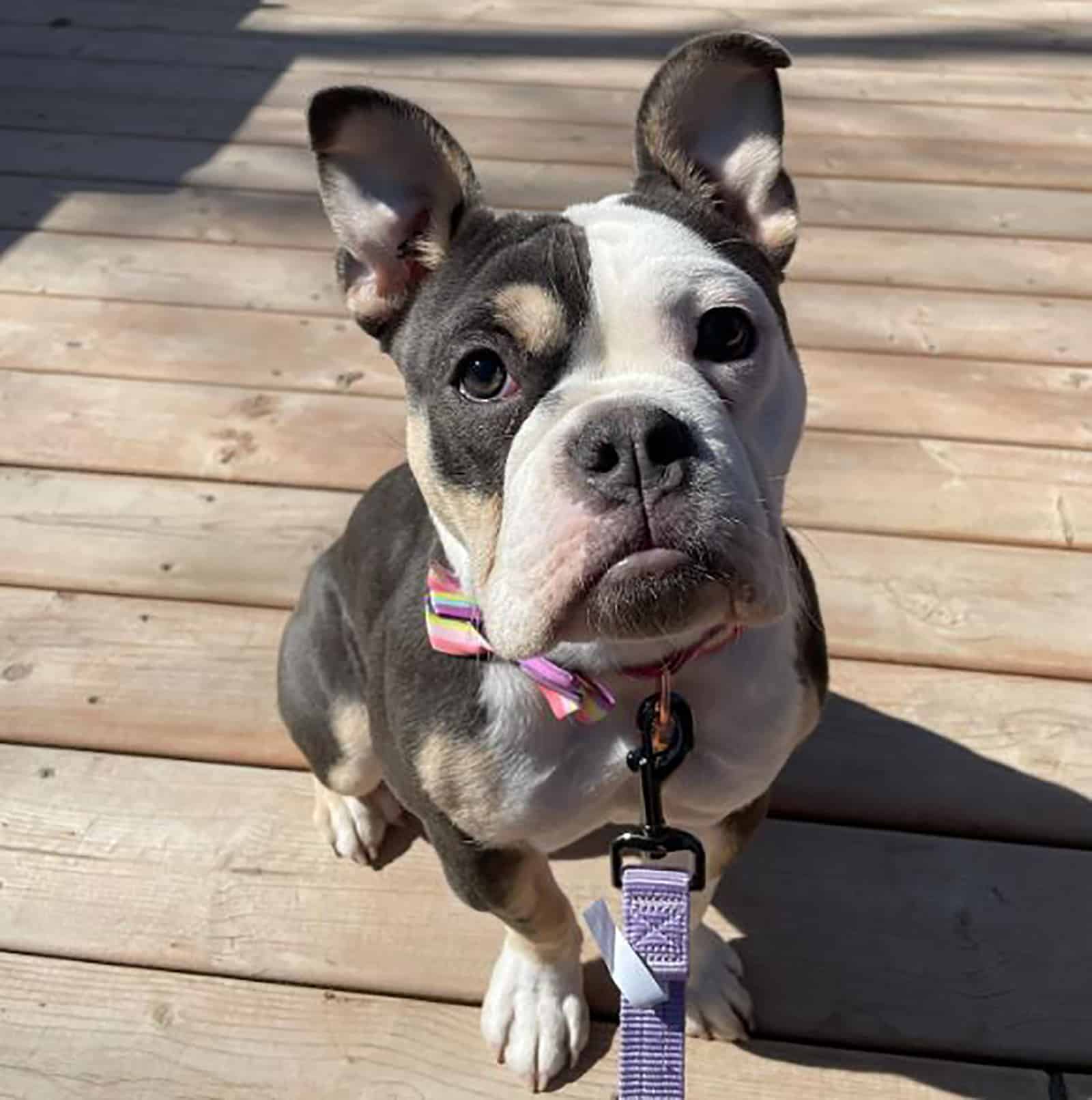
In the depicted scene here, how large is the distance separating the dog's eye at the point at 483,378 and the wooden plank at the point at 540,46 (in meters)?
3.54

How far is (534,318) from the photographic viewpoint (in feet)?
5.02

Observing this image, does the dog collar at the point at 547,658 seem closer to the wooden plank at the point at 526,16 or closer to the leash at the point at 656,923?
the leash at the point at 656,923

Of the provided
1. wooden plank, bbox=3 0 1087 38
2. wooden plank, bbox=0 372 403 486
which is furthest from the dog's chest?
wooden plank, bbox=3 0 1087 38

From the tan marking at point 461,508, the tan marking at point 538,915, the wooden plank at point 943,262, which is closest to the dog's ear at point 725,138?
the tan marking at point 461,508

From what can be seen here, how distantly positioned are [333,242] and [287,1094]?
2.63m

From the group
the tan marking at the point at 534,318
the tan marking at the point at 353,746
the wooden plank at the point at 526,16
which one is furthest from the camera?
the wooden plank at the point at 526,16

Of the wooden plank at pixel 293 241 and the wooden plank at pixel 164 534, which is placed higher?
the wooden plank at pixel 293 241

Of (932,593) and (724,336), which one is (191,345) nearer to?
(932,593)

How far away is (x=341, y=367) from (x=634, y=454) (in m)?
2.24

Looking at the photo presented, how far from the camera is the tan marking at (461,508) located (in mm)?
1548

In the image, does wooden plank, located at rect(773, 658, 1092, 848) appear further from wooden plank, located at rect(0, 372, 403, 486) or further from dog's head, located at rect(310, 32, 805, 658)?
wooden plank, located at rect(0, 372, 403, 486)

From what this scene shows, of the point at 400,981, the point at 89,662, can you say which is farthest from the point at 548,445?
the point at 89,662

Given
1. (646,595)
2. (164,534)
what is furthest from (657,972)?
(164,534)

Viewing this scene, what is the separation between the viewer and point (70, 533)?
3.01m
